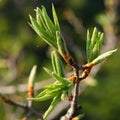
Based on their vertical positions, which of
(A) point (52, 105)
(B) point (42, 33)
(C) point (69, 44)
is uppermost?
(B) point (42, 33)

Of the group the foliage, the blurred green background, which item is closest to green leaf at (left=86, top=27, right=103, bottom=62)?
the foliage

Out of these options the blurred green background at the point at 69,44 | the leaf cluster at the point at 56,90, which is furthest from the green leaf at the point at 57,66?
the blurred green background at the point at 69,44

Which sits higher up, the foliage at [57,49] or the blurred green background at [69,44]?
the foliage at [57,49]

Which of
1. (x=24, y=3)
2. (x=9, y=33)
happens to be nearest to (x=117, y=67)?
(x=9, y=33)

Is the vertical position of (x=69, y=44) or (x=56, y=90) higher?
(x=56, y=90)

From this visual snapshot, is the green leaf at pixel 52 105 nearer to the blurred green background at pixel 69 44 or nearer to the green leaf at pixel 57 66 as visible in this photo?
the green leaf at pixel 57 66

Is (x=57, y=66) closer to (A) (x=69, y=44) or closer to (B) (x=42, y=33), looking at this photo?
(B) (x=42, y=33)

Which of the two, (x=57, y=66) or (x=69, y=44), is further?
(x=69, y=44)

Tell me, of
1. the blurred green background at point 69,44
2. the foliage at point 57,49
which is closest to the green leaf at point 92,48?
the foliage at point 57,49

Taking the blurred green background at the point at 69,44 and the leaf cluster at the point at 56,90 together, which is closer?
the leaf cluster at the point at 56,90

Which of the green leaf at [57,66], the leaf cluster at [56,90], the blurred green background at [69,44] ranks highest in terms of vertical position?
the green leaf at [57,66]

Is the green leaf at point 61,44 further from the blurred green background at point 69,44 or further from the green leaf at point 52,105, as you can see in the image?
the blurred green background at point 69,44

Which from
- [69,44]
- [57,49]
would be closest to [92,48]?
[57,49]
